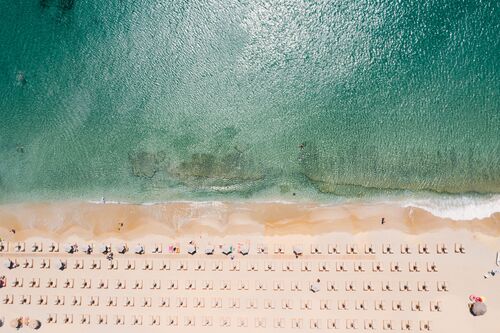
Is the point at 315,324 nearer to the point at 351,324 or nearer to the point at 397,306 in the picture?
the point at 351,324

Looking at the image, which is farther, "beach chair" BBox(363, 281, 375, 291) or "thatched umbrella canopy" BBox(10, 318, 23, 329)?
"thatched umbrella canopy" BBox(10, 318, 23, 329)

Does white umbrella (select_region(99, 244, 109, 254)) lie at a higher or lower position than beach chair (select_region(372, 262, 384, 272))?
higher

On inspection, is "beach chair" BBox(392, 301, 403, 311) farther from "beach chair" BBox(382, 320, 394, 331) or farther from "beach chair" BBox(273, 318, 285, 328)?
"beach chair" BBox(273, 318, 285, 328)

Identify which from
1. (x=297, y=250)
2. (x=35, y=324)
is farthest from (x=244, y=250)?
(x=35, y=324)

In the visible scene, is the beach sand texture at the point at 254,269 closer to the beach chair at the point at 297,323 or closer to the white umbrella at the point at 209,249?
the beach chair at the point at 297,323

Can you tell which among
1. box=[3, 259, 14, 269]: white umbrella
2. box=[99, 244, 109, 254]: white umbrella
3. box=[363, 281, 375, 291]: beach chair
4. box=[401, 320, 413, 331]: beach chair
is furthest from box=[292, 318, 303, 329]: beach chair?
box=[3, 259, 14, 269]: white umbrella

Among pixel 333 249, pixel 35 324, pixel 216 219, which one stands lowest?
pixel 35 324
